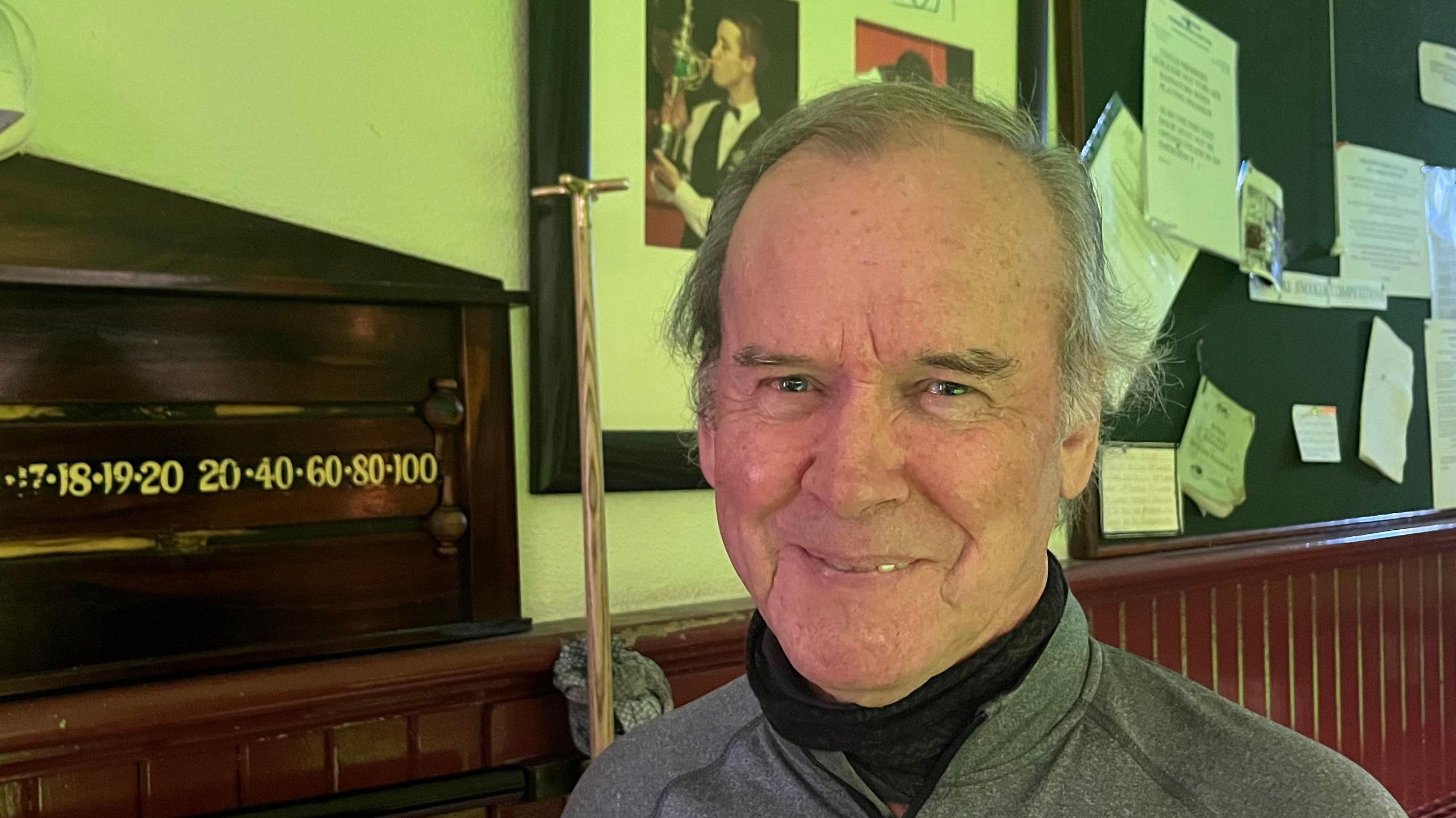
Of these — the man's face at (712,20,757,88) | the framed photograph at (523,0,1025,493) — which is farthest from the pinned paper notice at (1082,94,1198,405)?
the man's face at (712,20,757,88)

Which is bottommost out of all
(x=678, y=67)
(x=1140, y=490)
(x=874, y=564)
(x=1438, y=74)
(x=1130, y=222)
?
(x=1140, y=490)

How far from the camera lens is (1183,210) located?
1.98 meters

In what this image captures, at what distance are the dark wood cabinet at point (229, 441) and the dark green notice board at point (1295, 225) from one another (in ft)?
4.10

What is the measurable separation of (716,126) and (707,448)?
24.9 inches

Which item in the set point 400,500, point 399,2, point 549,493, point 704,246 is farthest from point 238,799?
point 399,2

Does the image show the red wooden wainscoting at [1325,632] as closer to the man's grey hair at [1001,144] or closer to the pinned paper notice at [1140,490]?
the pinned paper notice at [1140,490]

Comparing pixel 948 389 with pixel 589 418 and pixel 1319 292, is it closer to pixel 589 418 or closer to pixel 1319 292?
pixel 589 418

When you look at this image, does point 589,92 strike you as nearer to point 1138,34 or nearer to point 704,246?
point 704,246

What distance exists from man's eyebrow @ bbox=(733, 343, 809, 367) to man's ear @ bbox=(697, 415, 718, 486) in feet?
0.31

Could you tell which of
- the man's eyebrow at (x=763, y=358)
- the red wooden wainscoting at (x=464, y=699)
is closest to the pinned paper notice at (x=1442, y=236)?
the red wooden wainscoting at (x=464, y=699)

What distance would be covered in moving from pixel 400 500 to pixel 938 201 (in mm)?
724

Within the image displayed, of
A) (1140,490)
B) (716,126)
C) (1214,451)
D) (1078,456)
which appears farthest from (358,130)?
(1214,451)

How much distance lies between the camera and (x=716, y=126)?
1.41 meters

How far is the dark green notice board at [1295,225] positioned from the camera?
1.94m
